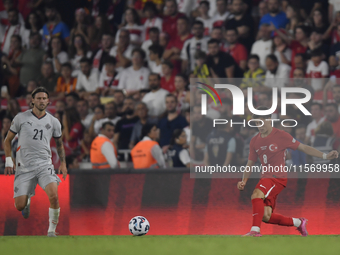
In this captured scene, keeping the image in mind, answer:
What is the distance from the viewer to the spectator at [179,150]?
865 centimetres

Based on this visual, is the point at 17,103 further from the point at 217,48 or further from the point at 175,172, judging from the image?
the point at 175,172

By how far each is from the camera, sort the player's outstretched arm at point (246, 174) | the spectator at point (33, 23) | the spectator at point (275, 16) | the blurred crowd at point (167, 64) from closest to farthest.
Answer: the player's outstretched arm at point (246, 174), the blurred crowd at point (167, 64), the spectator at point (275, 16), the spectator at point (33, 23)

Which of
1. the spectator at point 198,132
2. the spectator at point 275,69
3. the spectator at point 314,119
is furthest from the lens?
the spectator at point 275,69

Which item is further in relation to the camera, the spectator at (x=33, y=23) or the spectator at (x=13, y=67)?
the spectator at (x=33, y=23)

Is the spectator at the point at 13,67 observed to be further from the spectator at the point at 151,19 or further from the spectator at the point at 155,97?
the spectator at the point at 155,97

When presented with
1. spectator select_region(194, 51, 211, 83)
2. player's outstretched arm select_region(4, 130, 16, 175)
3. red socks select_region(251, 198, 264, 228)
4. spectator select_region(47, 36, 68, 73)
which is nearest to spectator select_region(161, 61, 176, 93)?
spectator select_region(194, 51, 211, 83)

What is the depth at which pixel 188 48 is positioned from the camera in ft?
36.3

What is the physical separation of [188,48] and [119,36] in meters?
1.69

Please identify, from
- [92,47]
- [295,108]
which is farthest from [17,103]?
[295,108]

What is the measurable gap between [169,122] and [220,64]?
1764mm

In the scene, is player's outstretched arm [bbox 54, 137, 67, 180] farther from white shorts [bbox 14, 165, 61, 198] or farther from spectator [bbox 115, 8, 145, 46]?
spectator [bbox 115, 8, 145, 46]

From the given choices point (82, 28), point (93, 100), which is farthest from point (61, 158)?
point (82, 28)

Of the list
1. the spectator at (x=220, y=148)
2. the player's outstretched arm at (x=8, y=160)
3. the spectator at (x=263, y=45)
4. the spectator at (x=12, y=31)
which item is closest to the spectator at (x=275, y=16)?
the spectator at (x=263, y=45)

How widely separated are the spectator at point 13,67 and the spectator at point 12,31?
27cm
